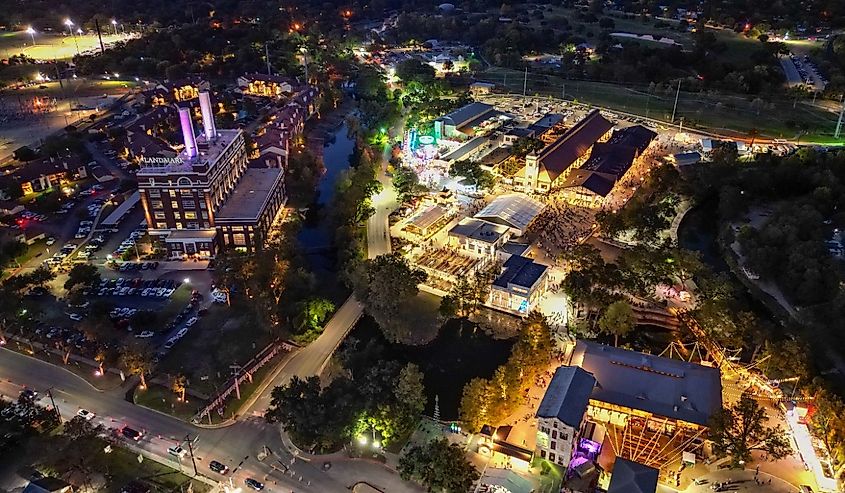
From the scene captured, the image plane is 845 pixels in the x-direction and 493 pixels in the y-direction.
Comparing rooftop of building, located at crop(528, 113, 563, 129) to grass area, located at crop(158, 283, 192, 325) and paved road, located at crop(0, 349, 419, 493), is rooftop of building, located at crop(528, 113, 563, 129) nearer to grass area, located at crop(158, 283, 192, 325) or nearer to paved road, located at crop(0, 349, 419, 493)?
grass area, located at crop(158, 283, 192, 325)

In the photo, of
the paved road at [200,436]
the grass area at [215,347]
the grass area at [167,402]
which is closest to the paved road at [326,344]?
the paved road at [200,436]

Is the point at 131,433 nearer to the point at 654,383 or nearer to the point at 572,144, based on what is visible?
the point at 654,383

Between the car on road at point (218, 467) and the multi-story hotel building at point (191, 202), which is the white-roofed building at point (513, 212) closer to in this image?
the multi-story hotel building at point (191, 202)

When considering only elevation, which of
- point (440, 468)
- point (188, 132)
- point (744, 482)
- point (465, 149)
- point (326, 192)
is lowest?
point (326, 192)

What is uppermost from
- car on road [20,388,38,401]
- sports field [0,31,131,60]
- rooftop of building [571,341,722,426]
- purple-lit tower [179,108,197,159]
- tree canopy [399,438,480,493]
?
purple-lit tower [179,108,197,159]

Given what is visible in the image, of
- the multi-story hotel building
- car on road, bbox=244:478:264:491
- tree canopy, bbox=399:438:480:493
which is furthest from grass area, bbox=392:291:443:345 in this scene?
the multi-story hotel building

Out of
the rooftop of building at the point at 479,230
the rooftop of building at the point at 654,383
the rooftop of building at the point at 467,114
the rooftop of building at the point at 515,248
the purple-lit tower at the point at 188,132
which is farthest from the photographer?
the rooftop of building at the point at 467,114

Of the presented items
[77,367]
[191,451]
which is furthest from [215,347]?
[191,451]
